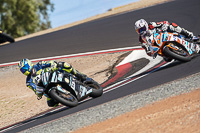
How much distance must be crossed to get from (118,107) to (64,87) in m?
1.72

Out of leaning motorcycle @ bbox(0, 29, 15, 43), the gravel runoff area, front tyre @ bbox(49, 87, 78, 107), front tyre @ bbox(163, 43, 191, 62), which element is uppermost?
leaning motorcycle @ bbox(0, 29, 15, 43)

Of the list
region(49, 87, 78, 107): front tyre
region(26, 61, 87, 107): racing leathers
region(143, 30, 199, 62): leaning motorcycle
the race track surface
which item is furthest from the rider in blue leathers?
the race track surface

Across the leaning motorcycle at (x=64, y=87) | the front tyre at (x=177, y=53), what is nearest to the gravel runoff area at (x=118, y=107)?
the leaning motorcycle at (x=64, y=87)

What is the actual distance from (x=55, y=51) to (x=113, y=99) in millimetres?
9414

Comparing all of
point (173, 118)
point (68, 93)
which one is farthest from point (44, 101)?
point (173, 118)

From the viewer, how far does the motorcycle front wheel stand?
935cm

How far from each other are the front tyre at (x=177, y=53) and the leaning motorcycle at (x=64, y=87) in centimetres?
221

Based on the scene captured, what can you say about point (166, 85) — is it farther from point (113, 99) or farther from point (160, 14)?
point (160, 14)

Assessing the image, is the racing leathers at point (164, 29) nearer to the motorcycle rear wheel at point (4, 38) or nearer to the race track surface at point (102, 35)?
the race track surface at point (102, 35)

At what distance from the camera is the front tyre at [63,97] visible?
817 centimetres

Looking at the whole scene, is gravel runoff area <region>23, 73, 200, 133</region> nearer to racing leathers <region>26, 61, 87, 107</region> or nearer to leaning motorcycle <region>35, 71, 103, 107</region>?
leaning motorcycle <region>35, 71, 103, 107</region>

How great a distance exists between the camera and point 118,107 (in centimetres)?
765

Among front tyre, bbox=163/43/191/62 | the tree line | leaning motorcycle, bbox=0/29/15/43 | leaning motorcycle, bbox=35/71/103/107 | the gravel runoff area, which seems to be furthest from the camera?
the tree line

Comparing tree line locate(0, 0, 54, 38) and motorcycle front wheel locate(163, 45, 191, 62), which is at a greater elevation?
tree line locate(0, 0, 54, 38)
